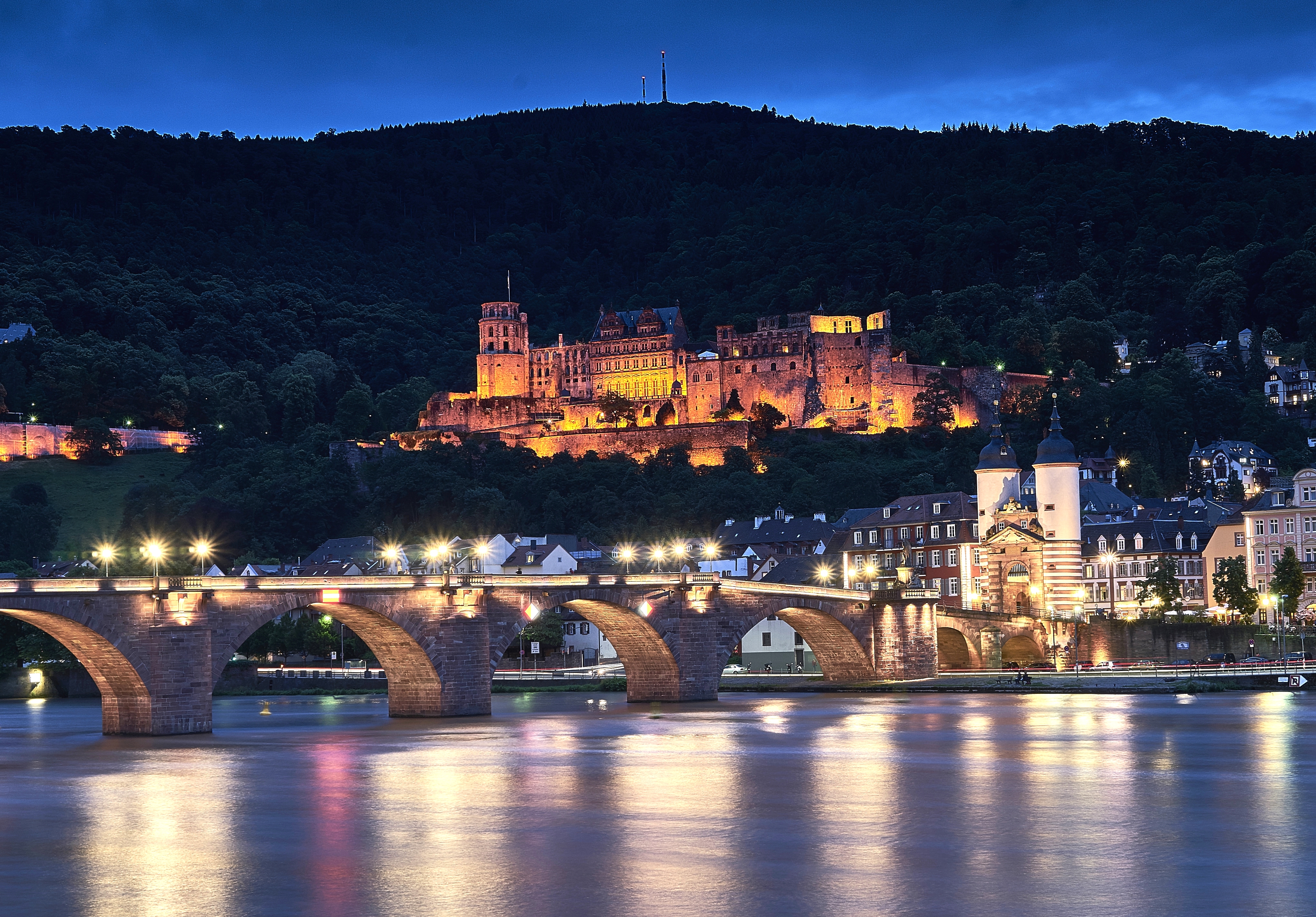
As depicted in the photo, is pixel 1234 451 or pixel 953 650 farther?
pixel 1234 451

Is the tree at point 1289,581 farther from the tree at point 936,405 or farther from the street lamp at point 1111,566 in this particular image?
the tree at point 936,405

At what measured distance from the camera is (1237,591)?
259 ft

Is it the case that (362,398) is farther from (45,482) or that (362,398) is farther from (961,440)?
(961,440)

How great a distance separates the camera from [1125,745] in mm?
44562

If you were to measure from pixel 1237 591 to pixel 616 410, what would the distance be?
81.9 meters

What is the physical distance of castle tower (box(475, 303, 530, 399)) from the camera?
Result: 166000 millimetres

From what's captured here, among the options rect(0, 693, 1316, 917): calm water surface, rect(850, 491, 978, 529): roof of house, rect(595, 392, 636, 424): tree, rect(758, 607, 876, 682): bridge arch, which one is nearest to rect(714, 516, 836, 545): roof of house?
rect(850, 491, 978, 529): roof of house

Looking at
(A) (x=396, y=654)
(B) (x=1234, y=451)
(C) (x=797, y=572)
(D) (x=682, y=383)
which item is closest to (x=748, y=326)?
(D) (x=682, y=383)

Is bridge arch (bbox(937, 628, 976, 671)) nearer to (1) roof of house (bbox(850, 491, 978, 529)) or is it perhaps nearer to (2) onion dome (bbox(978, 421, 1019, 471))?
(2) onion dome (bbox(978, 421, 1019, 471))

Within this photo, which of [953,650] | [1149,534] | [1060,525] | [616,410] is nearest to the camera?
[953,650]

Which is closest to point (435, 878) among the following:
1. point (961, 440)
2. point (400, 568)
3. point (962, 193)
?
point (400, 568)

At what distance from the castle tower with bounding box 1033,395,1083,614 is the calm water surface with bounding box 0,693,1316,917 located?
2385cm

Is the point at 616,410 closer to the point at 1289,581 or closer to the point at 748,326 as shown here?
the point at 748,326

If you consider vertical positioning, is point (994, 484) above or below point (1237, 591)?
above
